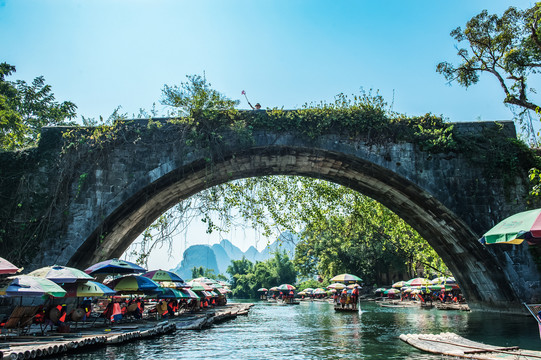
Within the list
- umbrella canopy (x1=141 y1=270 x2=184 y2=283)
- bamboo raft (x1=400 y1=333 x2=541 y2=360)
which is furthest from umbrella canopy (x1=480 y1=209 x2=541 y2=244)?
umbrella canopy (x1=141 y1=270 x2=184 y2=283)

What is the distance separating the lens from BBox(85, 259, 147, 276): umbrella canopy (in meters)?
10.6

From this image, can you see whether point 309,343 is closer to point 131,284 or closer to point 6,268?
point 131,284

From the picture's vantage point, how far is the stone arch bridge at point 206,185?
11102mm

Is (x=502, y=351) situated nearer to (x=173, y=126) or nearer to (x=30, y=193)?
(x=173, y=126)

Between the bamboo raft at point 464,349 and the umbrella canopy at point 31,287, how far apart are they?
746 cm

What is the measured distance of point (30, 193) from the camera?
11352mm

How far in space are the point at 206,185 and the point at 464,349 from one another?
27.6 ft

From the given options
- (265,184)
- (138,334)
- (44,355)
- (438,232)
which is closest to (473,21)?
(438,232)

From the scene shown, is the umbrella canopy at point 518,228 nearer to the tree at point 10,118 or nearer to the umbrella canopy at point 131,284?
the umbrella canopy at point 131,284

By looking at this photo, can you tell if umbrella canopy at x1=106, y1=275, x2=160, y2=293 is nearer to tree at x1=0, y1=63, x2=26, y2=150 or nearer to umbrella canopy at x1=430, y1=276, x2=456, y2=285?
tree at x1=0, y1=63, x2=26, y2=150

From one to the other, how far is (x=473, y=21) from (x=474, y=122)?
10.3 feet

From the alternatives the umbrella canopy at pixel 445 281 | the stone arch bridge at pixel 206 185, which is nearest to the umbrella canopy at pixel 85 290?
the stone arch bridge at pixel 206 185

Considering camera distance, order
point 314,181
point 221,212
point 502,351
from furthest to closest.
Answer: point 314,181 < point 221,212 < point 502,351

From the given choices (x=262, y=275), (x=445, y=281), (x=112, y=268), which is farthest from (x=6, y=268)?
(x=262, y=275)
